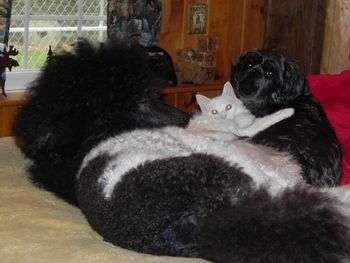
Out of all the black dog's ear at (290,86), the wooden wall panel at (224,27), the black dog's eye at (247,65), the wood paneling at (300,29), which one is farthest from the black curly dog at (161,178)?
the wooden wall panel at (224,27)

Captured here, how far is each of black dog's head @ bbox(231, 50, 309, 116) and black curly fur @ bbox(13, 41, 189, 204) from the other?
61 centimetres

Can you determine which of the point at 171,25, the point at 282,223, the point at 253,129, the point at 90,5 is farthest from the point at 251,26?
the point at 282,223

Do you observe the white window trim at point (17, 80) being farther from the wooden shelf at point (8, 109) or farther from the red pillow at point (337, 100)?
the red pillow at point (337, 100)

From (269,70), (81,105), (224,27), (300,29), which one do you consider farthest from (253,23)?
(81,105)

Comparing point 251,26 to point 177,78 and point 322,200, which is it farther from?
point 322,200

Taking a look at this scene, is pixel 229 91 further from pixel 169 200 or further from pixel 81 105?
pixel 169 200

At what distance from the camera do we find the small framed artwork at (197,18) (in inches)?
143

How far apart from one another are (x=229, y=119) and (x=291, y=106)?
0.81ft

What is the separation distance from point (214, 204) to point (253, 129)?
885 mm

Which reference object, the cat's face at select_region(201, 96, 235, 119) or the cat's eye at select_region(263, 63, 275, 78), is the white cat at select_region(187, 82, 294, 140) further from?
the cat's eye at select_region(263, 63, 275, 78)

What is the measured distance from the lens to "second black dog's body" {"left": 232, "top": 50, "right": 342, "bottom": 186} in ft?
5.91

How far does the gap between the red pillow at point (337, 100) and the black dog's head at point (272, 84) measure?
28 centimetres

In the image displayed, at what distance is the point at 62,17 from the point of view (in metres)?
3.33

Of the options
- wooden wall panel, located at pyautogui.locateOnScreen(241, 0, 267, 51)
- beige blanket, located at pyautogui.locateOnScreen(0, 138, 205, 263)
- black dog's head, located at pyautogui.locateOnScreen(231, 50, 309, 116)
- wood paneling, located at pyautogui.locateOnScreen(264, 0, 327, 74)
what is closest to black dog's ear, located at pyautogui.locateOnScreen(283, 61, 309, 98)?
black dog's head, located at pyautogui.locateOnScreen(231, 50, 309, 116)
